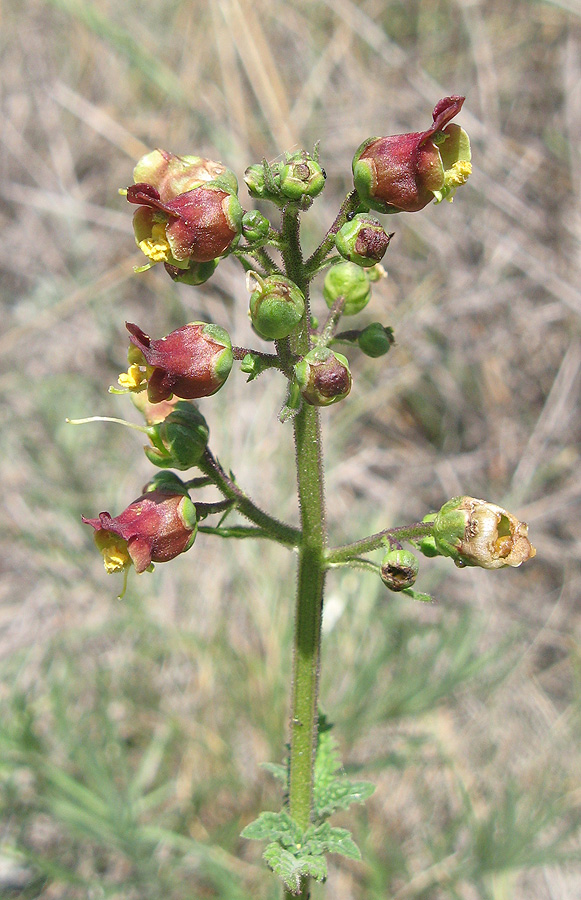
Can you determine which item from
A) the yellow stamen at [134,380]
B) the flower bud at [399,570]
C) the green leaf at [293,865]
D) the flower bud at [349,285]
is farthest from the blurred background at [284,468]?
the flower bud at [349,285]

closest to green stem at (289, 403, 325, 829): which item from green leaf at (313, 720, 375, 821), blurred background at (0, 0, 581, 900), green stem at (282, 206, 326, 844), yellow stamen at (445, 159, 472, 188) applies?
green stem at (282, 206, 326, 844)

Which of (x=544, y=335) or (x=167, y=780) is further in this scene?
(x=544, y=335)

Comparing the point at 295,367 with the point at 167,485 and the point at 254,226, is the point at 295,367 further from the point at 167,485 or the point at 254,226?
the point at 167,485

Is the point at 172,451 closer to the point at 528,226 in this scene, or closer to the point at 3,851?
the point at 3,851

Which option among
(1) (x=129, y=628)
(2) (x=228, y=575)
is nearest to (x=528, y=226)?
(2) (x=228, y=575)

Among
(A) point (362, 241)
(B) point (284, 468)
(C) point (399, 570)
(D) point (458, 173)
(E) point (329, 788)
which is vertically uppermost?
(B) point (284, 468)

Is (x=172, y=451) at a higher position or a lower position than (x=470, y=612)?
lower

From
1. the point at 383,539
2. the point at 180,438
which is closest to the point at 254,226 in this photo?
the point at 180,438

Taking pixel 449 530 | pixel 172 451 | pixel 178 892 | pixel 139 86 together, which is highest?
pixel 139 86
